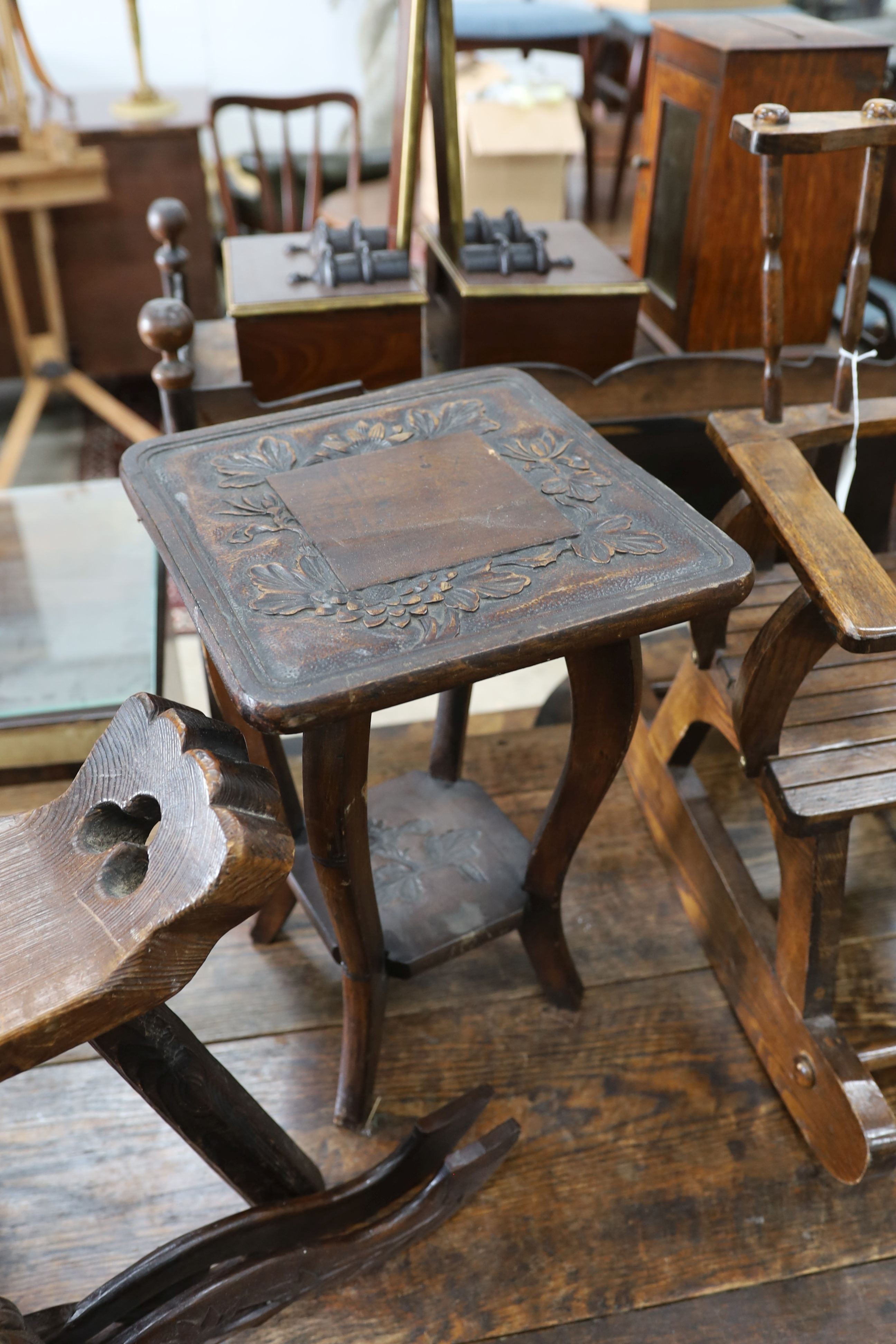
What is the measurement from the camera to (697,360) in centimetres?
190

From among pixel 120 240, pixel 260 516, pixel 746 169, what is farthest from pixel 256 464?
pixel 120 240

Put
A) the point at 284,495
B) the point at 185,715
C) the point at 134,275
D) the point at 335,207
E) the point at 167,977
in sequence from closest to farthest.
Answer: the point at 167,977, the point at 185,715, the point at 284,495, the point at 335,207, the point at 134,275

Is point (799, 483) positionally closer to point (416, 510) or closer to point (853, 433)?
point (853, 433)

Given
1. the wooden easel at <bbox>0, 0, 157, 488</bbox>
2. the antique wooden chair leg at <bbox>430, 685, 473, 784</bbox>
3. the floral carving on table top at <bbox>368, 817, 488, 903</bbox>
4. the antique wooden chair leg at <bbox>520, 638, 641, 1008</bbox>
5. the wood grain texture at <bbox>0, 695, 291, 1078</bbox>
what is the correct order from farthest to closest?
the wooden easel at <bbox>0, 0, 157, 488</bbox>, the antique wooden chair leg at <bbox>430, 685, 473, 784</bbox>, the floral carving on table top at <bbox>368, 817, 488, 903</bbox>, the antique wooden chair leg at <bbox>520, 638, 641, 1008</bbox>, the wood grain texture at <bbox>0, 695, 291, 1078</bbox>

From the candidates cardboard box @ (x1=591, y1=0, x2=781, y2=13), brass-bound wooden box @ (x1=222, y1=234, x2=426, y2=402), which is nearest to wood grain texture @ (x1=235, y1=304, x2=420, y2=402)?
brass-bound wooden box @ (x1=222, y1=234, x2=426, y2=402)

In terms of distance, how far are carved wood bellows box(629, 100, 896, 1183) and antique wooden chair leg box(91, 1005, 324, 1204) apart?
64 centimetres

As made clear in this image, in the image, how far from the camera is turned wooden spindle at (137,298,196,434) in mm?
1472

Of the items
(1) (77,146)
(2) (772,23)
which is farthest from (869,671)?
(1) (77,146)

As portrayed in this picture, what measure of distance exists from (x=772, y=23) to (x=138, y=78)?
2.60 metres

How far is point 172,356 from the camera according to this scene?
61.6 inches

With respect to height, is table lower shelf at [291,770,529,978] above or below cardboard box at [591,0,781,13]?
below

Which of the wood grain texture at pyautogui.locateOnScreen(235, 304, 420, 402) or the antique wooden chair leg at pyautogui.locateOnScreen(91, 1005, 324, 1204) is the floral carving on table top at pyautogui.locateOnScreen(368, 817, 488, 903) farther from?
the wood grain texture at pyautogui.locateOnScreen(235, 304, 420, 402)

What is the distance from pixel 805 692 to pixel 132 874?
89 cm

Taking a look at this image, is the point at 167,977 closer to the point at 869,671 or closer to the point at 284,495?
the point at 284,495
